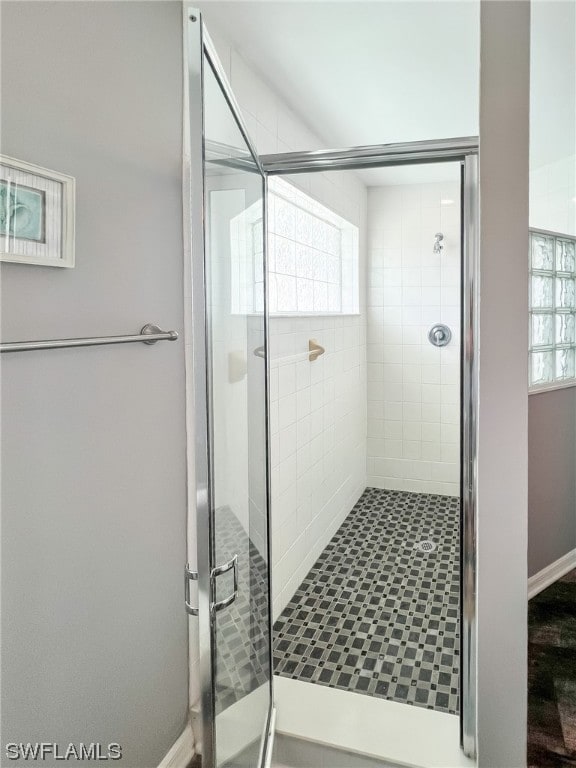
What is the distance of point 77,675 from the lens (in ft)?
3.75

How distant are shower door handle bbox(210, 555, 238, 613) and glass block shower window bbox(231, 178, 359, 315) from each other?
1.87 feet

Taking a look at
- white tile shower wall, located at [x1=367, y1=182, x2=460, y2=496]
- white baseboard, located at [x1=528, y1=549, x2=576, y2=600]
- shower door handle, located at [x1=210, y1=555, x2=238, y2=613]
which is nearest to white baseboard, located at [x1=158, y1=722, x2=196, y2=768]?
shower door handle, located at [x1=210, y1=555, x2=238, y2=613]

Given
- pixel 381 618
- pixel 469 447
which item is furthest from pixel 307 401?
pixel 469 447

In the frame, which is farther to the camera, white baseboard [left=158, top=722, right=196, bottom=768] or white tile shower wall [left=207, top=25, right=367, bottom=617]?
white tile shower wall [left=207, top=25, right=367, bottom=617]

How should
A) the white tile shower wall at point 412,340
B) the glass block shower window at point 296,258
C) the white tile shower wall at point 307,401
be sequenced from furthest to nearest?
the white tile shower wall at point 412,340
the white tile shower wall at point 307,401
the glass block shower window at point 296,258

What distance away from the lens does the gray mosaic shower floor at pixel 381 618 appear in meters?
1.84

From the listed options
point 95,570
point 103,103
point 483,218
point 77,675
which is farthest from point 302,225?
point 77,675

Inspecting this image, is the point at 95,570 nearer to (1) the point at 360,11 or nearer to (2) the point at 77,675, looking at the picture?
(2) the point at 77,675

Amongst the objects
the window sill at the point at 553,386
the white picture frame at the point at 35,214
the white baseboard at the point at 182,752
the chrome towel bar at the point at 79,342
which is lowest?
the white baseboard at the point at 182,752

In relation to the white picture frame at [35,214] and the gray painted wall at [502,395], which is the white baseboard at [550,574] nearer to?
the gray painted wall at [502,395]

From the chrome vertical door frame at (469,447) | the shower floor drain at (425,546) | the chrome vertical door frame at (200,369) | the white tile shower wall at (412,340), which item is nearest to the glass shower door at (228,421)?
the chrome vertical door frame at (200,369)

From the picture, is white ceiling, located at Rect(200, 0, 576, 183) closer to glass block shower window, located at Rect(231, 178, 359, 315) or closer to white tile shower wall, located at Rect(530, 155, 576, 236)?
white tile shower wall, located at Rect(530, 155, 576, 236)

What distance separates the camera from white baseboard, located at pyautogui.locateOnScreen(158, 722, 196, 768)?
1.46 m

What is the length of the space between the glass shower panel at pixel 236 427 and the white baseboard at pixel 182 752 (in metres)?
0.28
